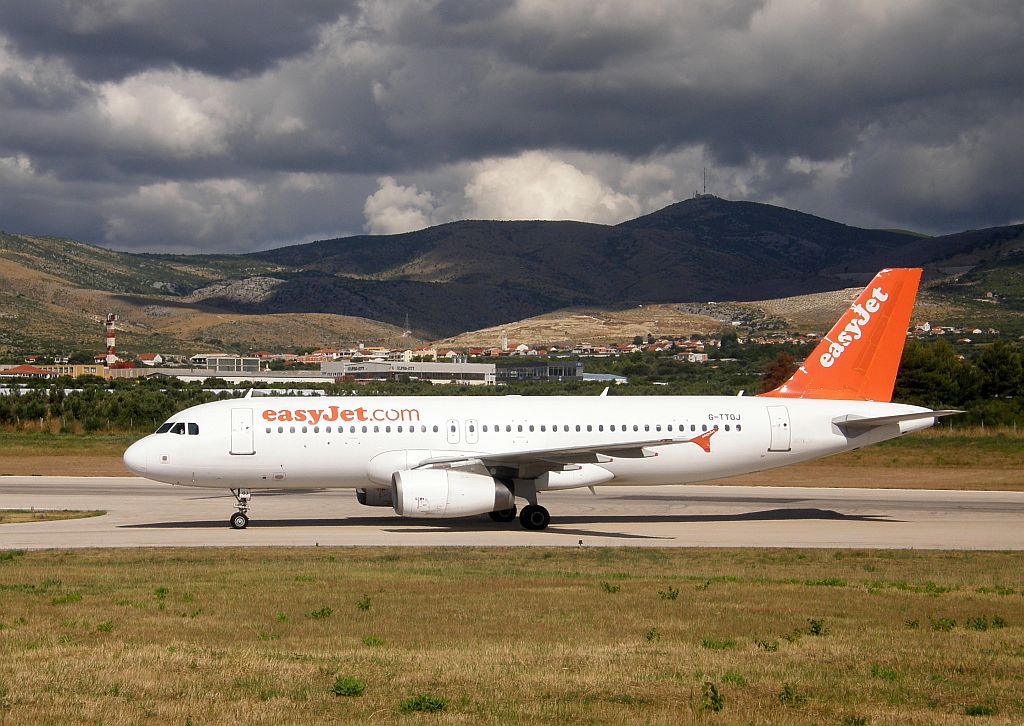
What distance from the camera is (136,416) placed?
7994cm

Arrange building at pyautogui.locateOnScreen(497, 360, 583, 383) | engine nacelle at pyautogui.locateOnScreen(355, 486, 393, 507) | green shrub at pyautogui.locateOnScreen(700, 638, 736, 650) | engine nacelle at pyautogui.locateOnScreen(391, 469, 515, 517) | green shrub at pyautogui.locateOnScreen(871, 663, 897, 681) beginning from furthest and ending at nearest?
1. building at pyautogui.locateOnScreen(497, 360, 583, 383)
2. engine nacelle at pyautogui.locateOnScreen(355, 486, 393, 507)
3. engine nacelle at pyautogui.locateOnScreen(391, 469, 515, 517)
4. green shrub at pyautogui.locateOnScreen(700, 638, 736, 650)
5. green shrub at pyautogui.locateOnScreen(871, 663, 897, 681)

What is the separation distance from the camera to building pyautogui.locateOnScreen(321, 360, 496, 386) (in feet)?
449

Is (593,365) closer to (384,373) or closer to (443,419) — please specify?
(384,373)

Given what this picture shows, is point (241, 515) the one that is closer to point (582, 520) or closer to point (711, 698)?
point (582, 520)

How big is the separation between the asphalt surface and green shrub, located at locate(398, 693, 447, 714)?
18.4 metres

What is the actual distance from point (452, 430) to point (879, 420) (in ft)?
46.0

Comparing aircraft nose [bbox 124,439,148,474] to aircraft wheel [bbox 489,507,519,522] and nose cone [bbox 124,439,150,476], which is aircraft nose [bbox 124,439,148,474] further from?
aircraft wheel [bbox 489,507,519,522]

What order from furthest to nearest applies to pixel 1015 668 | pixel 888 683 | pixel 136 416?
1. pixel 136 416
2. pixel 1015 668
3. pixel 888 683

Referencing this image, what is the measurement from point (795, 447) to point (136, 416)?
182 feet

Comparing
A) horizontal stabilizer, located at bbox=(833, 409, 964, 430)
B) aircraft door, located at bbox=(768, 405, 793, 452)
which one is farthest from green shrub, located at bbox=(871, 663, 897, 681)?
A: aircraft door, located at bbox=(768, 405, 793, 452)

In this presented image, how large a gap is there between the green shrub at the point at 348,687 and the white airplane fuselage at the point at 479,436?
2163cm

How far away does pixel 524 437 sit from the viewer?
3597 centimetres

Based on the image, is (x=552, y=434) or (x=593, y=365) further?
(x=593, y=365)

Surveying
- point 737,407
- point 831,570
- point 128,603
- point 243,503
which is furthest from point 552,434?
point 128,603
